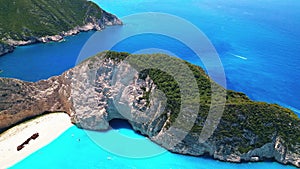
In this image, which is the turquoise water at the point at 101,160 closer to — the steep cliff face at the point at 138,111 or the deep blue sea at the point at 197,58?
the deep blue sea at the point at 197,58

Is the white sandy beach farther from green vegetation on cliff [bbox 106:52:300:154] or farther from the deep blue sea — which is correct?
green vegetation on cliff [bbox 106:52:300:154]

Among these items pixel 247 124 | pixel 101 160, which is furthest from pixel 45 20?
pixel 247 124

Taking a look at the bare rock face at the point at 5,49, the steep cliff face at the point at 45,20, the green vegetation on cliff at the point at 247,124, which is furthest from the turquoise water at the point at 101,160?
the steep cliff face at the point at 45,20

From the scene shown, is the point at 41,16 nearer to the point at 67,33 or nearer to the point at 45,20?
the point at 45,20

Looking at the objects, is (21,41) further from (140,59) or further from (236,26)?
(236,26)

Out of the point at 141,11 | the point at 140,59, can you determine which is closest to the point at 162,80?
the point at 140,59

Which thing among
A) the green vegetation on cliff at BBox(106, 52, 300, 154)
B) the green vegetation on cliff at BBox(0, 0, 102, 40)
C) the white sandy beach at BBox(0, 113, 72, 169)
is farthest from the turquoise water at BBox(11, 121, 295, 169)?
the green vegetation on cliff at BBox(0, 0, 102, 40)
